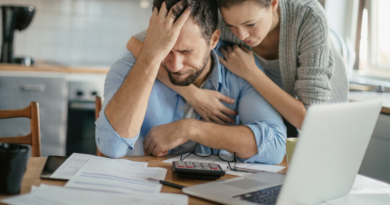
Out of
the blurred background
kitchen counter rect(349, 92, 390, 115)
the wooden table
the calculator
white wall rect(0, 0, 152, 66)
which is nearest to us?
the wooden table

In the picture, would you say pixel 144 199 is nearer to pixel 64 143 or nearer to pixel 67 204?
pixel 67 204

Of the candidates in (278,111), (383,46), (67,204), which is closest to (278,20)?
(278,111)

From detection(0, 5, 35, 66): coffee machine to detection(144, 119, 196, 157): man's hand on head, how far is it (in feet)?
6.94

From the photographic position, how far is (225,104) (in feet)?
4.77

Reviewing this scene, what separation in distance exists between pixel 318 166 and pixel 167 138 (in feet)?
1.78

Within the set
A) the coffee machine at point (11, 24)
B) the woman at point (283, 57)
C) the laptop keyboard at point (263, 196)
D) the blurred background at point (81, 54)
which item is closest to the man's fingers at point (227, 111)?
the woman at point (283, 57)

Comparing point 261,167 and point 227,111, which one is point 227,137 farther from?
point 227,111

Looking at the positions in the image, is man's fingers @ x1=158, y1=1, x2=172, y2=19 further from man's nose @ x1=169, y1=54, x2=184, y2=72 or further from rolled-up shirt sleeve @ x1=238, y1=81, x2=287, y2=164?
rolled-up shirt sleeve @ x1=238, y1=81, x2=287, y2=164

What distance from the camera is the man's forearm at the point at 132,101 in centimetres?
117

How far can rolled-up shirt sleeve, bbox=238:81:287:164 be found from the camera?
1.15 metres

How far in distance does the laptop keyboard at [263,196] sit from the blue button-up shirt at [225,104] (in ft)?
1.04

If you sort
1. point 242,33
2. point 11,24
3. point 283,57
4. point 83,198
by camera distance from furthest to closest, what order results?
point 11,24
point 283,57
point 242,33
point 83,198

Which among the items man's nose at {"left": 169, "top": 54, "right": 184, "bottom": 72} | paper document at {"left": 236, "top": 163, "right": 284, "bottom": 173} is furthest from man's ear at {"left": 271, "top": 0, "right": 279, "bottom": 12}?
paper document at {"left": 236, "top": 163, "right": 284, "bottom": 173}

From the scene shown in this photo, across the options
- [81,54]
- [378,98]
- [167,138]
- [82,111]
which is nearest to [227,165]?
[167,138]
